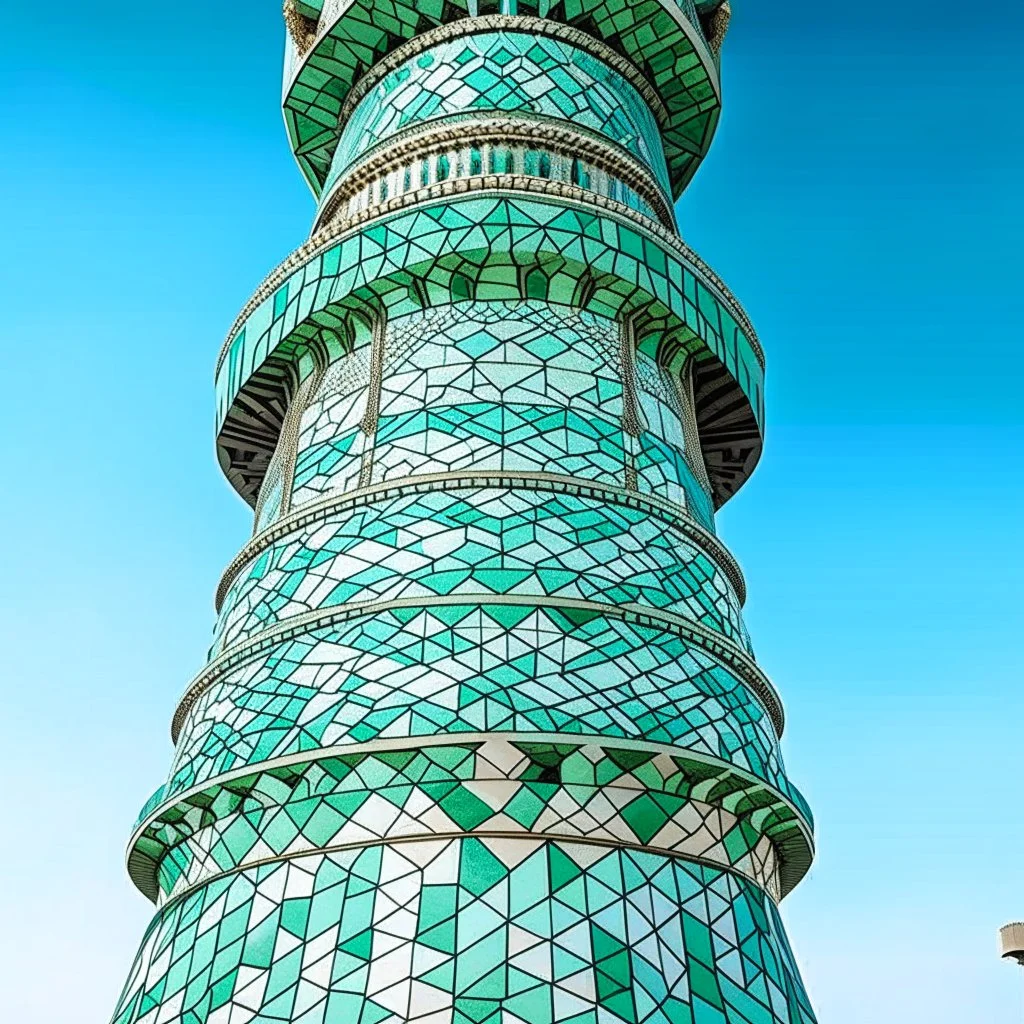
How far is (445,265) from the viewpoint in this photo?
13414 millimetres

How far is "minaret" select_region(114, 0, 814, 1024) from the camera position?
9.55 meters

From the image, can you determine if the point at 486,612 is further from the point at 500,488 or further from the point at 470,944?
the point at 470,944

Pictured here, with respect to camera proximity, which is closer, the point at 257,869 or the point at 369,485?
the point at 257,869

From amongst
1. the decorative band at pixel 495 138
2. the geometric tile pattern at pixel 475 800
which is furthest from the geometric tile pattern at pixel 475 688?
the decorative band at pixel 495 138

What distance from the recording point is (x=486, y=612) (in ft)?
35.8

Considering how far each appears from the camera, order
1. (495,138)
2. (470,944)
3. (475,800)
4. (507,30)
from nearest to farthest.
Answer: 1. (470,944)
2. (475,800)
3. (495,138)
4. (507,30)

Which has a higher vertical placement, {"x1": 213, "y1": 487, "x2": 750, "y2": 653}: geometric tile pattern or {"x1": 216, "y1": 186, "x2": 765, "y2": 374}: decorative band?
{"x1": 216, "y1": 186, "x2": 765, "y2": 374}: decorative band

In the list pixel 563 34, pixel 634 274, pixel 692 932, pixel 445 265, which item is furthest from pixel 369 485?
pixel 563 34

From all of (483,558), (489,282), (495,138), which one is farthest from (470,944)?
(495,138)

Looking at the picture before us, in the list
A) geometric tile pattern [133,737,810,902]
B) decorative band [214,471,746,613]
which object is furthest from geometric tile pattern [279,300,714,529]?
geometric tile pattern [133,737,810,902]

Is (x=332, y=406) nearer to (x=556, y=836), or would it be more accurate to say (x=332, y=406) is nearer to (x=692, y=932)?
(x=556, y=836)

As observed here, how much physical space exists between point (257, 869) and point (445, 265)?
6020 mm

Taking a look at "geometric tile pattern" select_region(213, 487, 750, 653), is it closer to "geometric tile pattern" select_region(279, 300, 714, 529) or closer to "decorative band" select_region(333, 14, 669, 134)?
"geometric tile pattern" select_region(279, 300, 714, 529)

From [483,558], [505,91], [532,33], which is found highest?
[532,33]
